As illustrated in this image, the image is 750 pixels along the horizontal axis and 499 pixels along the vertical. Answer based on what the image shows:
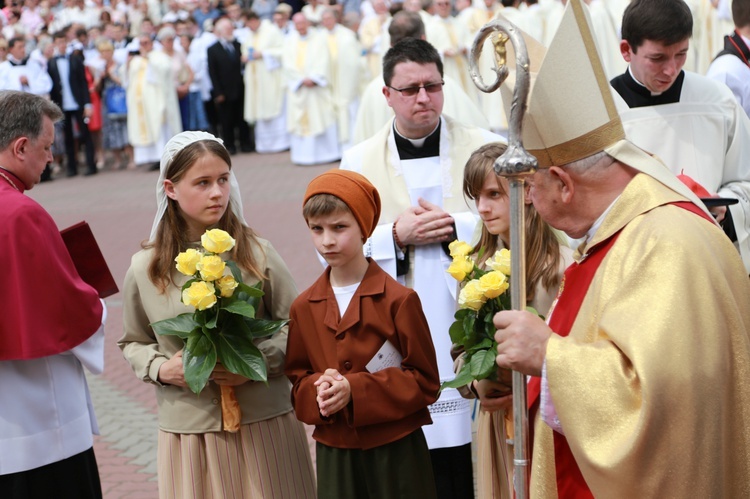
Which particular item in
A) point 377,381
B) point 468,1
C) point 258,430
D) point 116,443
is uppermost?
point 468,1

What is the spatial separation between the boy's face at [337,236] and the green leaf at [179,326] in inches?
20.7

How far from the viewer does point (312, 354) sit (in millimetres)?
3826

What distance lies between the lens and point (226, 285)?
3625 millimetres

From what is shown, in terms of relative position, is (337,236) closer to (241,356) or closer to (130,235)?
(241,356)

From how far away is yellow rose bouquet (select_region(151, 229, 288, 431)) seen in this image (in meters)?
3.61

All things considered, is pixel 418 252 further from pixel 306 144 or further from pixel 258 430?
pixel 306 144

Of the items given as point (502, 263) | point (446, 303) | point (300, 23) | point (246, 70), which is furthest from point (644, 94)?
point (246, 70)

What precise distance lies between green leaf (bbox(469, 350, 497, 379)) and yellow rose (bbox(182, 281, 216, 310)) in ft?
3.00

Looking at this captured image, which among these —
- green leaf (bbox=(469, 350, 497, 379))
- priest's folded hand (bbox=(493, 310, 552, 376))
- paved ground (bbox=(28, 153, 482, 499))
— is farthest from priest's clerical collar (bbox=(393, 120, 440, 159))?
paved ground (bbox=(28, 153, 482, 499))

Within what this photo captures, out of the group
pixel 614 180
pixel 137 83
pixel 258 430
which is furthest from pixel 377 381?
pixel 137 83

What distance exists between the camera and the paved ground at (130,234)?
641 centimetres

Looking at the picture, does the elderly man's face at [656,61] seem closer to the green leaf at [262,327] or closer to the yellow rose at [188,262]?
the green leaf at [262,327]

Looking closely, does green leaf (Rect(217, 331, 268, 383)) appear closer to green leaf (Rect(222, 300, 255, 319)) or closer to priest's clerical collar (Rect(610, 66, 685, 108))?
green leaf (Rect(222, 300, 255, 319))

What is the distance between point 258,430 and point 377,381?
0.65m
